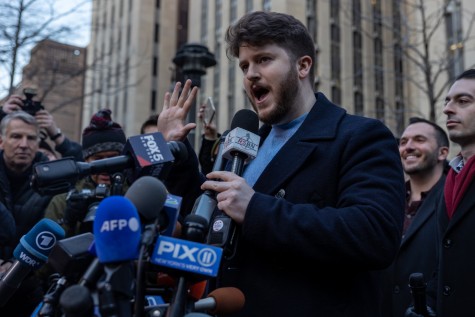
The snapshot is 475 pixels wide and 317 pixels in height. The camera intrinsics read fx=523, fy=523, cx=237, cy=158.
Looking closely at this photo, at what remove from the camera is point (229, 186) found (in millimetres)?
1995

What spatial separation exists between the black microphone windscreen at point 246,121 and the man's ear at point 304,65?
0.30 m

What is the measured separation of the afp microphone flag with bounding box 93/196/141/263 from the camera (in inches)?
56.6

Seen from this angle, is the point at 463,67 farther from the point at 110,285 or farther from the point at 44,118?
the point at 110,285

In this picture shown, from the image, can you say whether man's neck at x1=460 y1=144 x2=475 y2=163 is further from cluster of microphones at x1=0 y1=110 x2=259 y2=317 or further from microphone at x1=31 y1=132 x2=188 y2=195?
microphone at x1=31 y1=132 x2=188 y2=195

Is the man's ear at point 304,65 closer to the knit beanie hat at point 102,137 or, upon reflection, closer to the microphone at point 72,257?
the microphone at point 72,257

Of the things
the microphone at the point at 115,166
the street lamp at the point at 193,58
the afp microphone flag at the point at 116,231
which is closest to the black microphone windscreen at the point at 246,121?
the microphone at the point at 115,166

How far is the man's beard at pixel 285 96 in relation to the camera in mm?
2428

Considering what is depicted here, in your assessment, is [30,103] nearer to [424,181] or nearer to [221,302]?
[424,181]

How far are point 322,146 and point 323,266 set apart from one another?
1.79 feet

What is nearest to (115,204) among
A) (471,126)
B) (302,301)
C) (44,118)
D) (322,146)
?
(302,301)

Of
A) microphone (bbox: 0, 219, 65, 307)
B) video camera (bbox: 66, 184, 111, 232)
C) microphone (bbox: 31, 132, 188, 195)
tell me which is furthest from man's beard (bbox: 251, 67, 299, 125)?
microphone (bbox: 0, 219, 65, 307)

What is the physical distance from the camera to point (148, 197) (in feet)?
5.13

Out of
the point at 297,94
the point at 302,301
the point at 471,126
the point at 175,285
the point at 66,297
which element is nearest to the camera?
the point at 66,297

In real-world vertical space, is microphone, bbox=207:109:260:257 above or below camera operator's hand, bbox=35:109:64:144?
below
